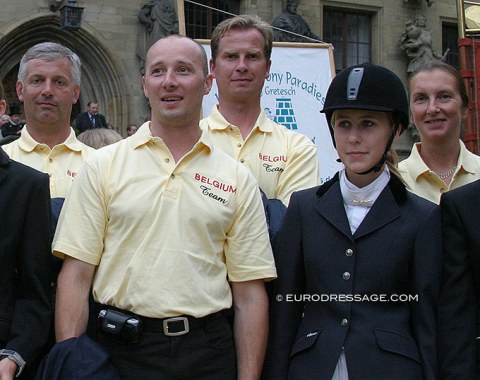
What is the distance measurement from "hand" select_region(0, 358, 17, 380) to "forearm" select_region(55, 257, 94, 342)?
0.20m

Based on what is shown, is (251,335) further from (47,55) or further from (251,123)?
(47,55)

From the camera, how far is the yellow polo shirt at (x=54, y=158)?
4082mm

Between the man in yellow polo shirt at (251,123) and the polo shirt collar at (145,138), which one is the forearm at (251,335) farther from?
the man in yellow polo shirt at (251,123)

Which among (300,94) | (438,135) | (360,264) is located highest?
(300,94)

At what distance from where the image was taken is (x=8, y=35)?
1566 cm

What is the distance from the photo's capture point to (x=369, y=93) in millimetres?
3170

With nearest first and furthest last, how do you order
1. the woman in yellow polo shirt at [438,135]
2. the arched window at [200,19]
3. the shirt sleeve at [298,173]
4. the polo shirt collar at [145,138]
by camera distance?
the polo shirt collar at [145,138] → the shirt sleeve at [298,173] → the woman in yellow polo shirt at [438,135] → the arched window at [200,19]

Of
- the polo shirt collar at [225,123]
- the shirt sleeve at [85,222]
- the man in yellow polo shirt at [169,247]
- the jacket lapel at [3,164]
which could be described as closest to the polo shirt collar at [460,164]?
the polo shirt collar at [225,123]

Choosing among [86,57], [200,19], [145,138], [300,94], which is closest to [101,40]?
[86,57]

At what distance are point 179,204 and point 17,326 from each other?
0.79 meters

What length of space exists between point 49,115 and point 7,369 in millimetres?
1588

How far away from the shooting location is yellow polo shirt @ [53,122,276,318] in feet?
10.1

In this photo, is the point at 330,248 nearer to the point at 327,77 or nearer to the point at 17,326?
the point at 17,326

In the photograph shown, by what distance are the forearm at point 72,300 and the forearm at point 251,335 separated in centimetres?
62
